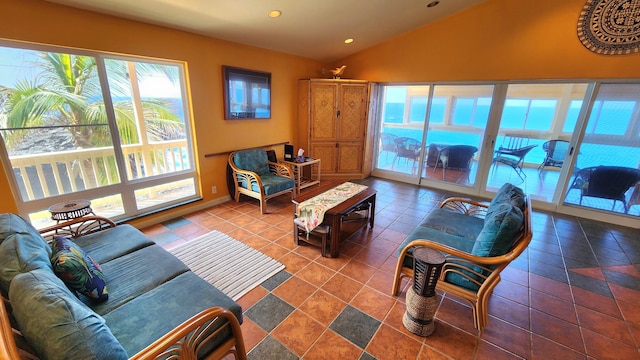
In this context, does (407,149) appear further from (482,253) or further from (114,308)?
(114,308)

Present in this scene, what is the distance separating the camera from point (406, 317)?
1.89m

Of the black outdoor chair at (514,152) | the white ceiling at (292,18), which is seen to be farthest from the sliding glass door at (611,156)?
the white ceiling at (292,18)

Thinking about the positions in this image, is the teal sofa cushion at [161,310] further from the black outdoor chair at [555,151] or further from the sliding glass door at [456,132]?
the black outdoor chair at [555,151]

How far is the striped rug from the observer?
2.30 meters

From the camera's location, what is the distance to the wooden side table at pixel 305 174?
14.8 feet

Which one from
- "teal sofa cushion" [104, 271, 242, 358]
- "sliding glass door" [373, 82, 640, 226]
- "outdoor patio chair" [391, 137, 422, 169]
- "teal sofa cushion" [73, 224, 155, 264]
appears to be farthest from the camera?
"outdoor patio chair" [391, 137, 422, 169]

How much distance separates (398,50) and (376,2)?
1764 millimetres

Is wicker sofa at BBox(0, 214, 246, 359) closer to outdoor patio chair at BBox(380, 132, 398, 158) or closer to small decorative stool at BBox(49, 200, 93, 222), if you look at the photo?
small decorative stool at BBox(49, 200, 93, 222)

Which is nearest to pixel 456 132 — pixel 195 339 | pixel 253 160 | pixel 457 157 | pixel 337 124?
pixel 457 157

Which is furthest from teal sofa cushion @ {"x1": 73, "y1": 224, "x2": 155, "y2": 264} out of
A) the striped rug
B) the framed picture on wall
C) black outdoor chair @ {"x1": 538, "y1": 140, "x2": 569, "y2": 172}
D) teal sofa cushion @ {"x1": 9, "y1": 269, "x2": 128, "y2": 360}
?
black outdoor chair @ {"x1": 538, "y1": 140, "x2": 569, "y2": 172}

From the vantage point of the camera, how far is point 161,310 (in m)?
1.42

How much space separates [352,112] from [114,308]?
15.4ft

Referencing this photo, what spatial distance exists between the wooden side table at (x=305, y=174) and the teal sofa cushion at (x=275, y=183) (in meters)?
0.39

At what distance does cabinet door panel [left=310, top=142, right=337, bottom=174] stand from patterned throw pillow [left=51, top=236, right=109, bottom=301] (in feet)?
13.5
